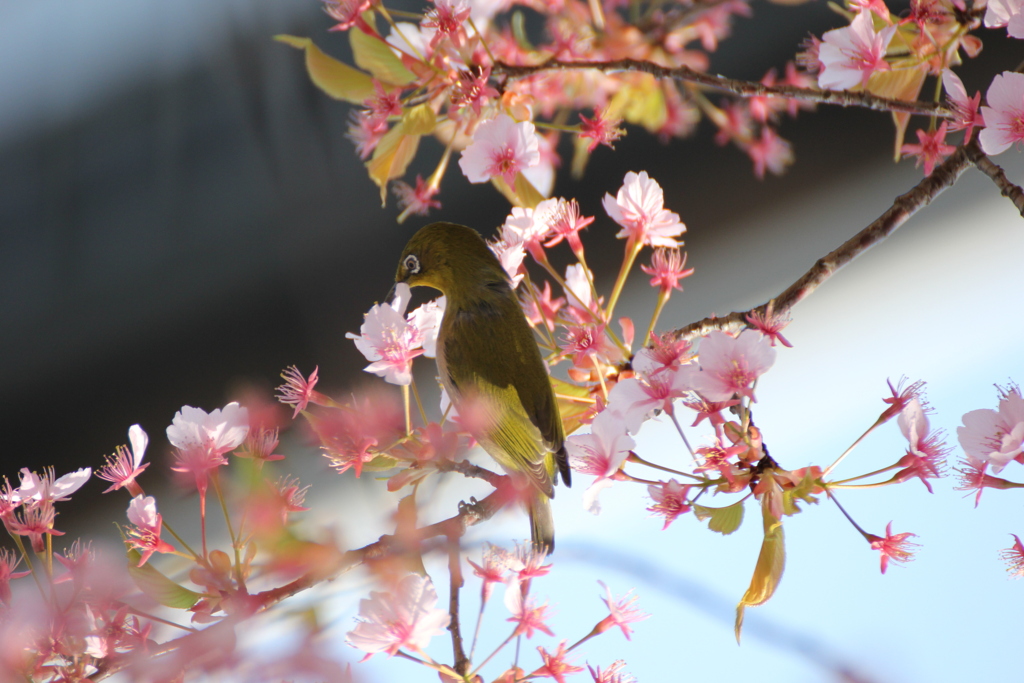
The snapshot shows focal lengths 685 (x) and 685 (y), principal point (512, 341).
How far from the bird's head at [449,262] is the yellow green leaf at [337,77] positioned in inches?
4.5

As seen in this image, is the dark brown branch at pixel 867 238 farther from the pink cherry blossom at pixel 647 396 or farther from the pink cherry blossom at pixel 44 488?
the pink cherry blossom at pixel 44 488

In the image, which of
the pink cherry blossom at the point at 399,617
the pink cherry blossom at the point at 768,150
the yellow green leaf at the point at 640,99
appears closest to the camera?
the pink cherry blossom at the point at 399,617

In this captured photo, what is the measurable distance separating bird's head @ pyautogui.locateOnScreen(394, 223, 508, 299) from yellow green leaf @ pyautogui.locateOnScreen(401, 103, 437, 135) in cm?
7

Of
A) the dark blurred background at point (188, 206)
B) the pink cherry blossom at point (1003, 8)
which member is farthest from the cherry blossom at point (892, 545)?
the dark blurred background at point (188, 206)

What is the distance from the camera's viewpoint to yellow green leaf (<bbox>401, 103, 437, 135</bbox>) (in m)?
0.45

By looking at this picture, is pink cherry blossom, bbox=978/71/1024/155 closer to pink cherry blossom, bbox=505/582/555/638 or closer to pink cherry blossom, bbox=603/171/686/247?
pink cherry blossom, bbox=603/171/686/247

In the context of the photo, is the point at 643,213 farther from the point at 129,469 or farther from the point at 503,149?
the point at 129,469

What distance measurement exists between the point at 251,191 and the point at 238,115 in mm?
122

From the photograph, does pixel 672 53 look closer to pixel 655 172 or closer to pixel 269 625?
pixel 655 172

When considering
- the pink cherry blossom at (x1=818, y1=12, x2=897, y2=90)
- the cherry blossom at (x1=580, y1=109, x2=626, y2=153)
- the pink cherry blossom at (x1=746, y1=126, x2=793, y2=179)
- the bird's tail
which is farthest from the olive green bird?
the pink cherry blossom at (x1=746, y1=126, x2=793, y2=179)

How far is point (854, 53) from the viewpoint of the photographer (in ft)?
1.25

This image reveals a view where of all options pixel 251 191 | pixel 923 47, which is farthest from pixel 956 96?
pixel 251 191

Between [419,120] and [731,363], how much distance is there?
269mm

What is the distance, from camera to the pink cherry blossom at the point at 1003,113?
0.33 meters
